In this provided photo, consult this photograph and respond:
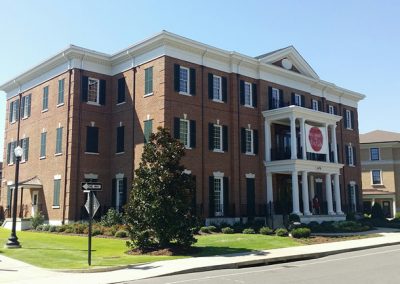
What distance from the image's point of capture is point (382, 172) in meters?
61.6

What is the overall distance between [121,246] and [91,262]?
Result: 5.32 meters

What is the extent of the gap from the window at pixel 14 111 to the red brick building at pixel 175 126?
1826 mm

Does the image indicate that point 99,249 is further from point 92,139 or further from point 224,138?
point 224,138

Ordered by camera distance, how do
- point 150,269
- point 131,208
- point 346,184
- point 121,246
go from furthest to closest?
point 346,184
point 121,246
point 131,208
point 150,269

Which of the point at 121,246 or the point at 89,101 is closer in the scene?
the point at 121,246

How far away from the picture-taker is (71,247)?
827 inches

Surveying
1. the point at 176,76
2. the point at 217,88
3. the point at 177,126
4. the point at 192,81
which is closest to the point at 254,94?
the point at 217,88

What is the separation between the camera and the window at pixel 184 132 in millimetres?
30891

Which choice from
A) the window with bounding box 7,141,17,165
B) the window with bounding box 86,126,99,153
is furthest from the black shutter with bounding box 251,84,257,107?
the window with bounding box 7,141,17,165

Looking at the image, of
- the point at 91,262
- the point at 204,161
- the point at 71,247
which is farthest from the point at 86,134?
the point at 91,262

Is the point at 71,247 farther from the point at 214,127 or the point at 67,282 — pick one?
the point at 214,127

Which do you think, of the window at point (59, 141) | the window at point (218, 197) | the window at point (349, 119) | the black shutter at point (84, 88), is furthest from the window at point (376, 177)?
the window at point (59, 141)

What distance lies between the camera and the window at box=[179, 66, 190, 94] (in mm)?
31469

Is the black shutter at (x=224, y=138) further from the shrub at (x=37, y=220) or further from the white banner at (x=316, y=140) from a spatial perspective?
the shrub at (x=37, y=220)
